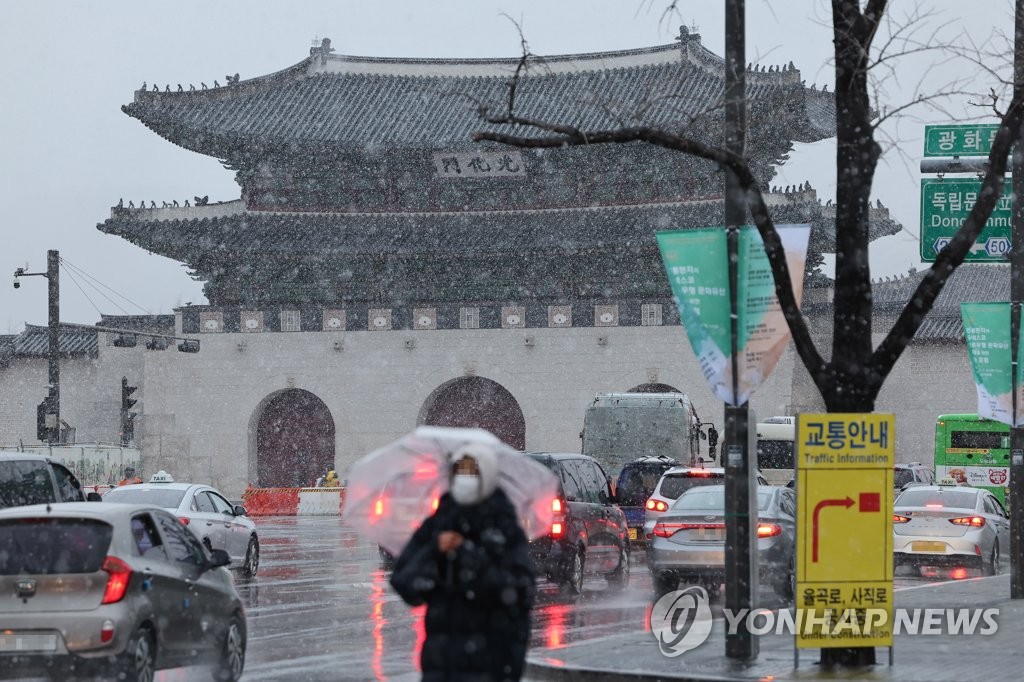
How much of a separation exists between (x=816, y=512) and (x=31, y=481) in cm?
854

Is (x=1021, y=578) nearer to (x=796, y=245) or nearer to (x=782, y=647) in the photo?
(x=782, y=647)

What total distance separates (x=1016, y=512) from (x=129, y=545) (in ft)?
34.7

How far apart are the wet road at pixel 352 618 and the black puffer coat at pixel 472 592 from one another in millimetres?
5477

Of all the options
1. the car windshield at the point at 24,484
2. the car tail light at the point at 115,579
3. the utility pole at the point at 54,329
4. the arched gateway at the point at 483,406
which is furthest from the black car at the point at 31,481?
the arched gateway at the point at 483,406

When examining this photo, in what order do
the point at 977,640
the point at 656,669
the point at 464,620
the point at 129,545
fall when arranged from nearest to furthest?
the point at 464,620 < the point at 129,545 < the point at 656,669 < the point at 977,640

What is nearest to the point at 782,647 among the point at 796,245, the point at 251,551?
the point at 796,245

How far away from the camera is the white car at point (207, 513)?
2056 centimetres

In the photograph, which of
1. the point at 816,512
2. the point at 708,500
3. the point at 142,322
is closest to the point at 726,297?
the point at 816,512

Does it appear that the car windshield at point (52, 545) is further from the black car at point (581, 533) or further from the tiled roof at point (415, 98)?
the tiled roof at point (415, 98)

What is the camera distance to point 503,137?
10.8m

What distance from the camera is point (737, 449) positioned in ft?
39.7

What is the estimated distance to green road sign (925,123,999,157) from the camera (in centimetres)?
1600

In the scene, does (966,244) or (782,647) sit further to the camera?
(782,647)

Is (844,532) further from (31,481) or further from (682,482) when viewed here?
(682,482)
